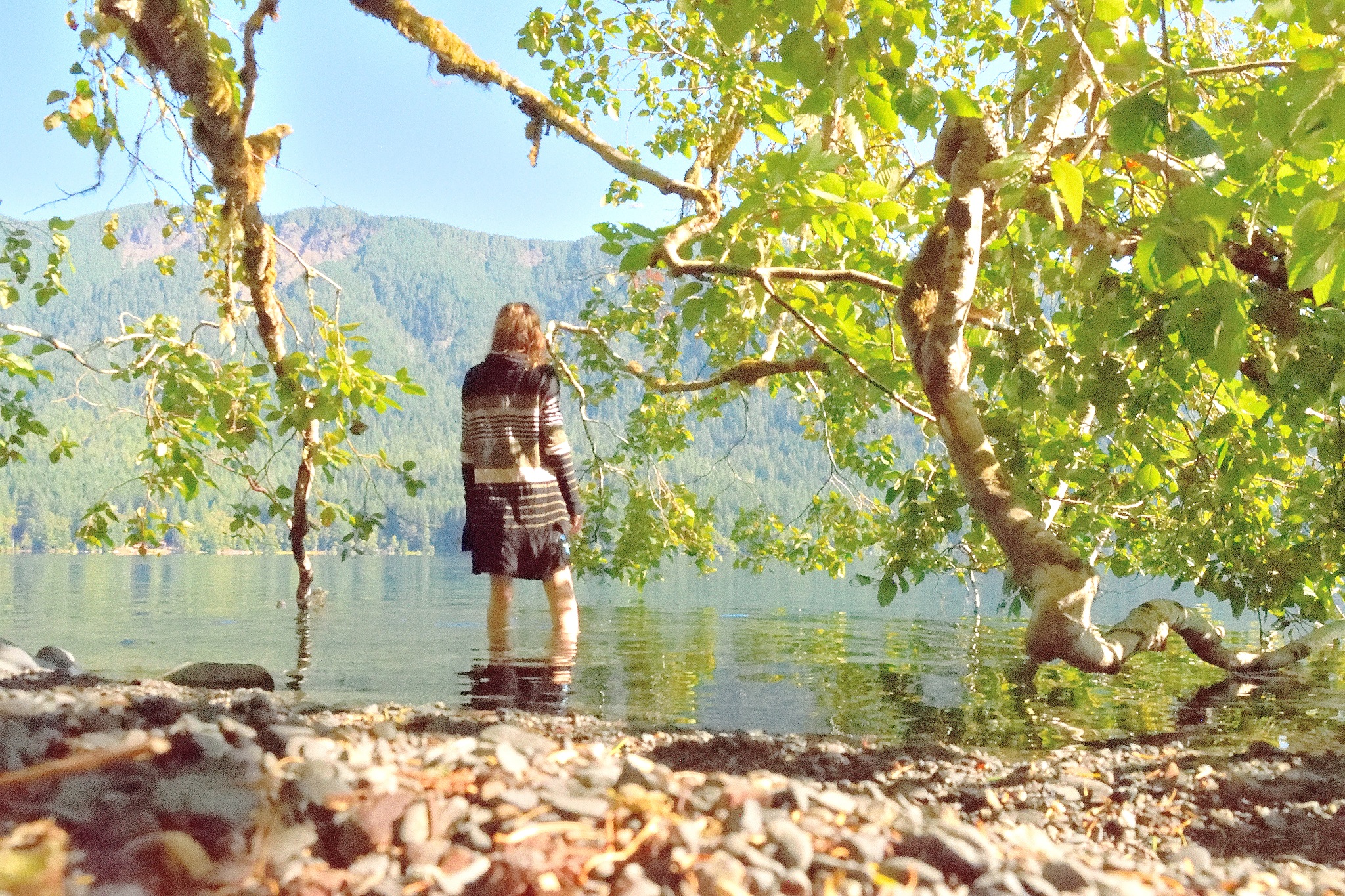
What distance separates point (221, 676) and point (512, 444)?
8.43ft

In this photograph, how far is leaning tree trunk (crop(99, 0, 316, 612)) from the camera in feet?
19.6

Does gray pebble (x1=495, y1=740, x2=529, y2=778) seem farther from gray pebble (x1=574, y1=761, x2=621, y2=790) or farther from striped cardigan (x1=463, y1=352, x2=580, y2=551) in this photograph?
striped cardigan (x1=463, y1=352, x2=580, y2=551)

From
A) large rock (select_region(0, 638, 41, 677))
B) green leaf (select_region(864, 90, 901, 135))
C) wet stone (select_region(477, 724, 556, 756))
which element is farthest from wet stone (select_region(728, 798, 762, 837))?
large rock (select_region(0, 638, 41, 677))

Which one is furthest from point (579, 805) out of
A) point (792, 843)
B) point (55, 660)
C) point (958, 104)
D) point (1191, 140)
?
point (55, 660)

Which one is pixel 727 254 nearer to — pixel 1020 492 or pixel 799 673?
pixel 1020 492

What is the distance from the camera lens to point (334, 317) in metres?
6.14

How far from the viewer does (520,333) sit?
7449 millimetres

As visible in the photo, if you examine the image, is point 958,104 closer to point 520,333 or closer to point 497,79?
point 520,333

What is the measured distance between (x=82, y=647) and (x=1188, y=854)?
11643mm

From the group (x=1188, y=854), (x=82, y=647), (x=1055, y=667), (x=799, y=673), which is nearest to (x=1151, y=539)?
(x=1055, y=667)

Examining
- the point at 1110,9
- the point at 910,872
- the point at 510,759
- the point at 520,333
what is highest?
the point at 1110,9

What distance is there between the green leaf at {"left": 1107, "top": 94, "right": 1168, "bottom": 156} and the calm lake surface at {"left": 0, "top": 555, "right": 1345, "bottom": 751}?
3555mm

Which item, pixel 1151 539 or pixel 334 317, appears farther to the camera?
pixel 1151 539

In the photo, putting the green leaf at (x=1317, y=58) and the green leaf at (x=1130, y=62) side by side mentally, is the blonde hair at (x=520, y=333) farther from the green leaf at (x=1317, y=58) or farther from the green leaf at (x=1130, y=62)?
the green leaf at (x=1317, y=58)
